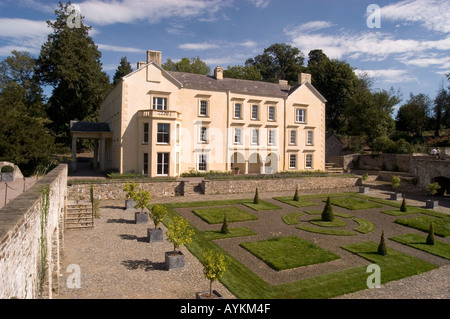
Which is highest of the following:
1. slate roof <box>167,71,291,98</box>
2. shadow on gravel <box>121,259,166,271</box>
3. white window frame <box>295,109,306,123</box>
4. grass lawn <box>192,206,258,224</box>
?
slate roof <box>167,71,291,98</box>

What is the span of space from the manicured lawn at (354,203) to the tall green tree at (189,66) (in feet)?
150

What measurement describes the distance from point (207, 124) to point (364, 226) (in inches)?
809

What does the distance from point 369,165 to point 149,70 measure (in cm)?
3371

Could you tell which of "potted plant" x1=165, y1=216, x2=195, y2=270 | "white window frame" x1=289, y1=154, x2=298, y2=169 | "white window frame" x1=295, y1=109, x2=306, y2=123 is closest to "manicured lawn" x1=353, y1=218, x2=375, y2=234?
"potted plant" x1=165, y1=216, x2=195, y2=270

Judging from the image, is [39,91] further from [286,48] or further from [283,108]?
[286,48]

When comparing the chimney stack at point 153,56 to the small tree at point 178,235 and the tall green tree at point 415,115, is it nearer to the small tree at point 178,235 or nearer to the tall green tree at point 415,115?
the small tree at point 178,235

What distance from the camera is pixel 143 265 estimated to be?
42.4 feet

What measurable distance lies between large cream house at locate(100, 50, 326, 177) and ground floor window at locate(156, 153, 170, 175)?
97 mm

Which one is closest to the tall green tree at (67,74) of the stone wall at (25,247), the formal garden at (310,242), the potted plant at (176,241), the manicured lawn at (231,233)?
the formal garden at (310,242)

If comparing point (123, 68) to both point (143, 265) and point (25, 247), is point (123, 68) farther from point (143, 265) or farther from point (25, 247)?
point (25, 247)

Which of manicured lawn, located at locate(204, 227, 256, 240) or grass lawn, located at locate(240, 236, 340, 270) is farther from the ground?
manicured lawn, located at locate(204, 227, 256, 240)

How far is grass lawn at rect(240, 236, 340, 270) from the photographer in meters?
13.7

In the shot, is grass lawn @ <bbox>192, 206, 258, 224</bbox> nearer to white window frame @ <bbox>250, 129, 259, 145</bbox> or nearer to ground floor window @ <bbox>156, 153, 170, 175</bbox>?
ground floor window @ <bbox>156, 153, 170, 175</bbox>

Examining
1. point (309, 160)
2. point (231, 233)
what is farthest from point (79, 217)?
point (309, 160)
